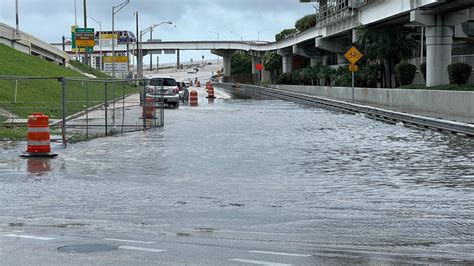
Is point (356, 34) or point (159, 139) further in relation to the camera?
point (356, 34)

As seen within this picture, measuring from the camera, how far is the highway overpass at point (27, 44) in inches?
2777

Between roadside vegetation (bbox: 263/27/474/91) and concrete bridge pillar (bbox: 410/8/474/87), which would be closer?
concrete bridge pillar (bbox: 410/8/474/87)

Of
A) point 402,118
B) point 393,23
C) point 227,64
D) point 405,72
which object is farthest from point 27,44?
point 227,64

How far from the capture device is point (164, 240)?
9.31m

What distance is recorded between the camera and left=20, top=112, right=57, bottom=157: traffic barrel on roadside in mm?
18969

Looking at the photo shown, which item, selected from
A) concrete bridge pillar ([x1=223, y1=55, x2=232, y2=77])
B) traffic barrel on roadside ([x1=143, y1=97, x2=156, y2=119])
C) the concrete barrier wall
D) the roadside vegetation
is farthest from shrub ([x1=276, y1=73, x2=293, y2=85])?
traffic barrel on roadside ([x1=143, y1=97, x2=156, y2=119])

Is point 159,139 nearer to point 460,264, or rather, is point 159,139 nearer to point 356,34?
point 460,264

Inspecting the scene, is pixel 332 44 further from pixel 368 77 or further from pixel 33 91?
pixel 33 91

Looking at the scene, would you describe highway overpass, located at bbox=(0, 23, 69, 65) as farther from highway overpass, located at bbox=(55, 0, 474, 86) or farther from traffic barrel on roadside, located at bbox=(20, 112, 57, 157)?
traffic barrel on roadside, located at bbox=(20, 112, 57, 157)

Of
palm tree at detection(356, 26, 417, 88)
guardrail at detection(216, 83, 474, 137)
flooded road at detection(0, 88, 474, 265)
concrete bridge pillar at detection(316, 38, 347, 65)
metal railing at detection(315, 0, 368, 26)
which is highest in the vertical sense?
metal railing at detection(315, 0, 368, 26)

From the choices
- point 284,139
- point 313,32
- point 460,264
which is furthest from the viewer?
point 313,32

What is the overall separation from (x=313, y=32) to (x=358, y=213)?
71.2m

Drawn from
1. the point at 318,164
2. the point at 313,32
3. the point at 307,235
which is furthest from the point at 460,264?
the point at 313,32

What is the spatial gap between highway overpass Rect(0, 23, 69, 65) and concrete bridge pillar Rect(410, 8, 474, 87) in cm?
3904
